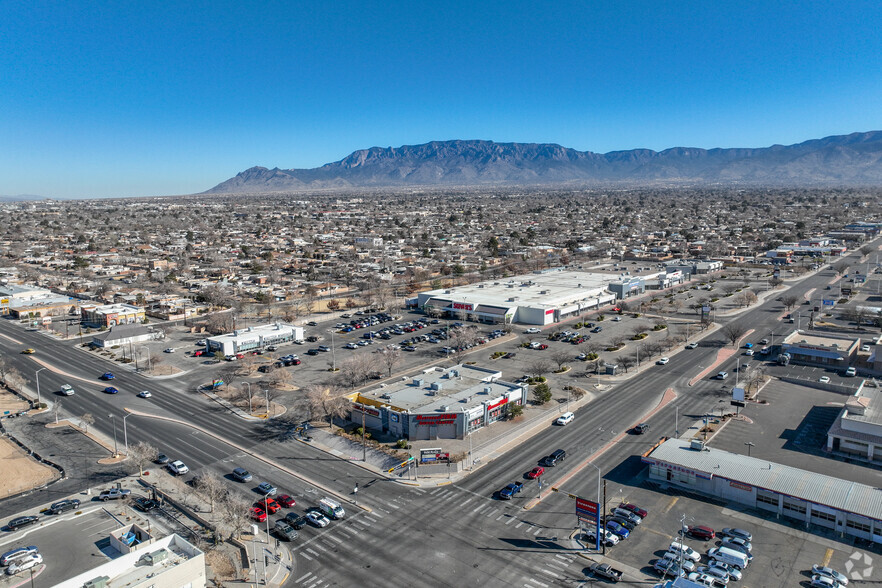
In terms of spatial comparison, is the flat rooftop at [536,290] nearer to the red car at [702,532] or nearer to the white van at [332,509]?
the red car at [702,532]

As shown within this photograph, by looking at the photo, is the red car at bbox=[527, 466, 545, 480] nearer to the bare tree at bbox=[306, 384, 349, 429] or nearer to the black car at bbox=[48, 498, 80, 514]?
the bare tree at bbox=[306, 384, 349, 429]

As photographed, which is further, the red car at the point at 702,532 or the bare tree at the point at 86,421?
the bare tree at the point at 86,421

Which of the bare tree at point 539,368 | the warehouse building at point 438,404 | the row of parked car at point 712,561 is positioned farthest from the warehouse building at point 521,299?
the row of parked car at point 712,561

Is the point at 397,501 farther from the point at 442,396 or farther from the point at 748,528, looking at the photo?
the point at 748,528

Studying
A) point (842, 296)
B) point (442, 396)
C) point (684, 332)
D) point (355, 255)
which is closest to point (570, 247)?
point (355, 255)


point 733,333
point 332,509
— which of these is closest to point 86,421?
point 332,509

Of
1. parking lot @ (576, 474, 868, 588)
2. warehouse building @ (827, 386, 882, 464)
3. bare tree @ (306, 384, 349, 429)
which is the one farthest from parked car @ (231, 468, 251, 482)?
warehouse building @ (827, 386, 882, 464)

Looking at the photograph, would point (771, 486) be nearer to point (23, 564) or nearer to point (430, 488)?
point (430, 488)
